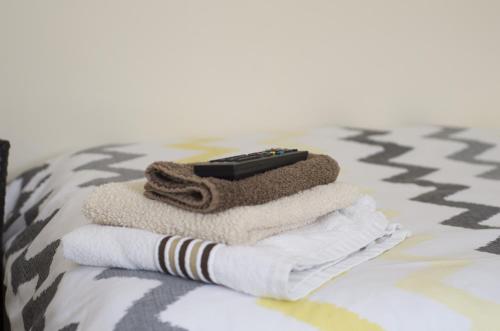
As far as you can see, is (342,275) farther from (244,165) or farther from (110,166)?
(110,166)

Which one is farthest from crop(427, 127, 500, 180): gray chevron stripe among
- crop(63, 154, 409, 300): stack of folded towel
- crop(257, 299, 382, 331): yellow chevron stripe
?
crop(257, 299, 382, 331): yellow chevron stripe

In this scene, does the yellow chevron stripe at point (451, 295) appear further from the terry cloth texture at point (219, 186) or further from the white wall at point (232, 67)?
the white wall at point (232, 67)

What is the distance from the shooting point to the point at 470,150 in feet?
5.99

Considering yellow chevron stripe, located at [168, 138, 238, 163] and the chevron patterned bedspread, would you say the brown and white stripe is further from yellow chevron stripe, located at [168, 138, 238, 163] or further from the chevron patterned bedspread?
yellow chevron stripe, located at [168, 138, 238, 163]

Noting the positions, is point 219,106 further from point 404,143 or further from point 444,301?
point 444,301

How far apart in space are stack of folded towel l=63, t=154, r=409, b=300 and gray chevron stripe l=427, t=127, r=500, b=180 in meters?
0.78

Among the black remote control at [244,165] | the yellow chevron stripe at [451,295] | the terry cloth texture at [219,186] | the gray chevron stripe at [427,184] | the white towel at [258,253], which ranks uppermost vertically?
the black remote control at [244,165]

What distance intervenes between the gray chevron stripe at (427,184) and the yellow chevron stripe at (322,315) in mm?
508

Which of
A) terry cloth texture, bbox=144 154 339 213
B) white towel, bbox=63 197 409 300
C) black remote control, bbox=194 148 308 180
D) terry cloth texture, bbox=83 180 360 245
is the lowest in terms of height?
white towel, bbox=63 197 409 300

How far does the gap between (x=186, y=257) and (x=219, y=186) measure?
0.30 ft

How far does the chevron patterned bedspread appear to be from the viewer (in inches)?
29.7

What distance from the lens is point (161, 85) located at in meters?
1.95

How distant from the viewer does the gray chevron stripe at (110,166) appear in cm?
144

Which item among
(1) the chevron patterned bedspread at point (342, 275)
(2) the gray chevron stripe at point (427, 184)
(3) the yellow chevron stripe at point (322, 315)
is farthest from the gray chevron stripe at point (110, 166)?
(3) the yellow chevron stripe at point (322, 315)
